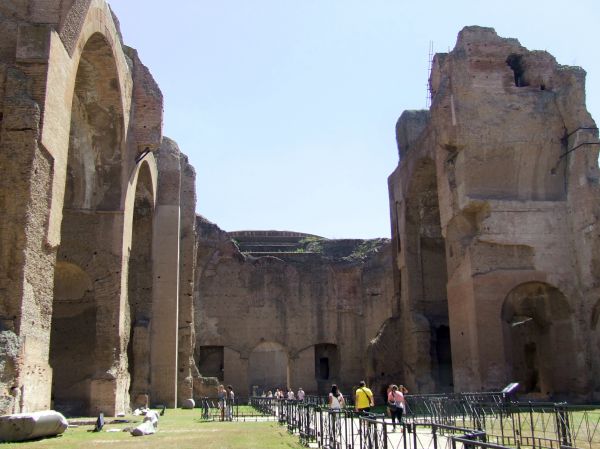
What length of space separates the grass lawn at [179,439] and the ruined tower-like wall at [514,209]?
8181mm

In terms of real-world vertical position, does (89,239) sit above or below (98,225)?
below

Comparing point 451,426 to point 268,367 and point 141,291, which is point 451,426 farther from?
point 268,367

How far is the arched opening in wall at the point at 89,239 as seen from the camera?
1587cm

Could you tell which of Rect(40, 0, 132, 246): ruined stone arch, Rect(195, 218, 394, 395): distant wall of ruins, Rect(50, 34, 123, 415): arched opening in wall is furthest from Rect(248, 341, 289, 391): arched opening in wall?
Rect(40, 0, 132, 246): ruined stone arch

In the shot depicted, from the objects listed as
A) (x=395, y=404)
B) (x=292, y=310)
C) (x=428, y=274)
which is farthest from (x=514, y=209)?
(x=292, y=310)

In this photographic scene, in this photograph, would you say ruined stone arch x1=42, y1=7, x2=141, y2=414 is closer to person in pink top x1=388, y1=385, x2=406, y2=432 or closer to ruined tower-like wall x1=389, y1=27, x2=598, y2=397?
person in pink top x1=388, y1=385, x2=406, y2=432

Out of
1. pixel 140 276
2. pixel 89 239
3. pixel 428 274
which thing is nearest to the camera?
pixel 89 239

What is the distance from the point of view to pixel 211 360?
30172 millimetres

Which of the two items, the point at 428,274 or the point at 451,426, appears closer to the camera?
the point at 451,426

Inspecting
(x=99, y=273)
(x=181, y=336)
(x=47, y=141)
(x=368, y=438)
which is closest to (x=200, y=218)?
(x=181, y=336)

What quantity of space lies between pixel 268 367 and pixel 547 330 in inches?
760

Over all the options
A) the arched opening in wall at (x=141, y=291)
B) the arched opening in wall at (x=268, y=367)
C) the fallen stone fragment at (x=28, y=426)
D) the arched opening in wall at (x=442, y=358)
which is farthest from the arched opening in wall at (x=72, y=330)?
the arched opening in wall at (x=268, y=367)

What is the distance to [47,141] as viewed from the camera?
11281 mm

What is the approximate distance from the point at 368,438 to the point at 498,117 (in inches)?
565
